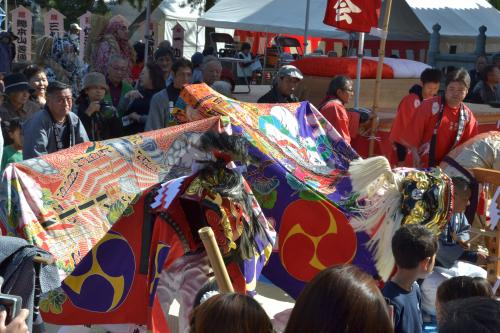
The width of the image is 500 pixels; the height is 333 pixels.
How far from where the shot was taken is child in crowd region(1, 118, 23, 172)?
15.9 ft

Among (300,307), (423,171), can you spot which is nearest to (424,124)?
(423,171)

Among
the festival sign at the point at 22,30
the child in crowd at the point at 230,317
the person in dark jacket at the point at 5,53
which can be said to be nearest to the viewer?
the child in crowd at the point at 230,317

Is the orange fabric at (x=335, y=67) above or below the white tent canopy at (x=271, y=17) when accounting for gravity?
below

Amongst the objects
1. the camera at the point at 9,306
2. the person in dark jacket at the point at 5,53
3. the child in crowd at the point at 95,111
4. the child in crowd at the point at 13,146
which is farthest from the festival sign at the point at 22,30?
the camera at the point at 9,306

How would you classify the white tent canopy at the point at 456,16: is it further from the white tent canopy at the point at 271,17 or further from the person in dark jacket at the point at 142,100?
the person in dark jacket at the point at 142,100

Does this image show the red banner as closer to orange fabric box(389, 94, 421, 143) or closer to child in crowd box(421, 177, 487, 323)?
orange fabric box(389, 94, 421, 143)

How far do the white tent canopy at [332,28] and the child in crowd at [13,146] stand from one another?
32.4 feet

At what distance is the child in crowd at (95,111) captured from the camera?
5.41m

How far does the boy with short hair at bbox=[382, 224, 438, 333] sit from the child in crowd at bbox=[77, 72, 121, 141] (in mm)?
2944

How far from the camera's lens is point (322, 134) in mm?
4672

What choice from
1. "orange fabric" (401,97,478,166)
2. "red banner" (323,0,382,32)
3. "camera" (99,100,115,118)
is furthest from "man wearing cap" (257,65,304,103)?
"camera" (99,100,115,118)

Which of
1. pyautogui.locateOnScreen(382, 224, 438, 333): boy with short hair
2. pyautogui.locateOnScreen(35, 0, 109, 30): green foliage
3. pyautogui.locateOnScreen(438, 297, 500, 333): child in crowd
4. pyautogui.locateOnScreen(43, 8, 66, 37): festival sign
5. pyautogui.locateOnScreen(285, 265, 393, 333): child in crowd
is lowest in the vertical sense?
pyautogui.locateOnScreen(382, 224, 438, 333): boy with short hair

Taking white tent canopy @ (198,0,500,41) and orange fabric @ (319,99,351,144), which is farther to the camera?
white tent canopy @ (198,0,500,41)

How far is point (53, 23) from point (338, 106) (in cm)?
692
